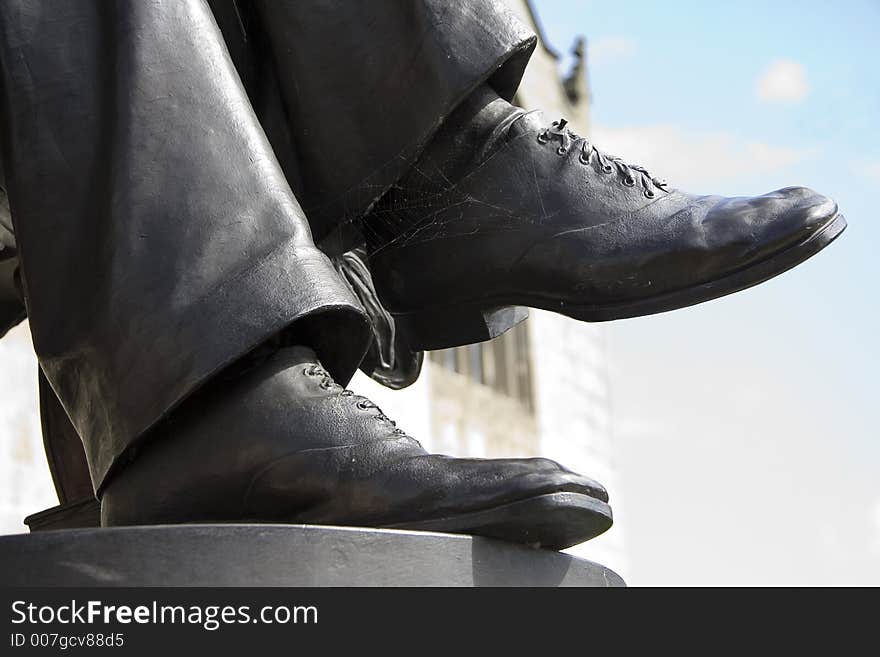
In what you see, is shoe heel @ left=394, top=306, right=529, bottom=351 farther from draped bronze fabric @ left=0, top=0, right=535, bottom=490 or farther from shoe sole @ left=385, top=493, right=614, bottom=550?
shoe sole @ left=385, top=493, right=614, bottom=550

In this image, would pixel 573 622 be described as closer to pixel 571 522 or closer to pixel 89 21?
pixel 571 522

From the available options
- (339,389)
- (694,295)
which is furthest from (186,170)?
(694,295)

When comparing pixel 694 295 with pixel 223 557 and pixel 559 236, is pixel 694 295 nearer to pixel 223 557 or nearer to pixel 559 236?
pixel 559 236

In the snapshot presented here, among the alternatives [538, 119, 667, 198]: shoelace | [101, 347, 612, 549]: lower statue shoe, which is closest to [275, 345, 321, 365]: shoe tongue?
[101, 347, 612, 549]: lower statue shoe

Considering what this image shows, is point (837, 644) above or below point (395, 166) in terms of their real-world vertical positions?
below

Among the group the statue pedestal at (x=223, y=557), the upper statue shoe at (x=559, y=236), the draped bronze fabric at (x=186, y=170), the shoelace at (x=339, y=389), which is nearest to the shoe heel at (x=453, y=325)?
the upper statue shoe at (x=559, y=236)

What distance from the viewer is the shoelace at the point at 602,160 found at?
121 cm

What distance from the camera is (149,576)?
2.85ft

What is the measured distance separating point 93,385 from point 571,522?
1.09 feet

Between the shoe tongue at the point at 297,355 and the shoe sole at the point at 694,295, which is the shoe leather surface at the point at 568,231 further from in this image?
the shoe tongue at the point at 297,355

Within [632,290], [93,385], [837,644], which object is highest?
[632,290]

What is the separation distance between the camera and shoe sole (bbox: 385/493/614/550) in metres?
0.94

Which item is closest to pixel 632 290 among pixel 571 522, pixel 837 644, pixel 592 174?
pixel 592 174

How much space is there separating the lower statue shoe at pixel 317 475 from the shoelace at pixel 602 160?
12.3 inches
